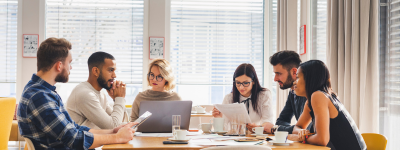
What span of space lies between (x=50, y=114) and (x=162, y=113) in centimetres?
73

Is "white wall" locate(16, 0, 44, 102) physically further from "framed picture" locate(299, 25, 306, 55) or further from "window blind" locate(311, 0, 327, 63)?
"window blind" locate(311, 0, 327, 63)

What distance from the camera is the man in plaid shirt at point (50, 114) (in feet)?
4.92

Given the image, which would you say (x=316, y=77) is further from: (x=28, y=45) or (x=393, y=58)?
(x=28, y=45)

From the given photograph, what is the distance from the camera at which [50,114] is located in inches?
59.2

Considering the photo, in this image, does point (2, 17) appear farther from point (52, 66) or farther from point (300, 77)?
point (300, 77)

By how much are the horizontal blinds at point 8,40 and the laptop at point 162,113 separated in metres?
4.18

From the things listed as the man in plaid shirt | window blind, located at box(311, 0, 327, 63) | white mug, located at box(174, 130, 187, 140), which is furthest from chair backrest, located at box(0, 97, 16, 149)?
window blind, located at box(311, 0, 327, 63)

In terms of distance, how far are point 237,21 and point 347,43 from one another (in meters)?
2.91

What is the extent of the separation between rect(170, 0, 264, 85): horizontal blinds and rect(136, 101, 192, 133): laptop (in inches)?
131

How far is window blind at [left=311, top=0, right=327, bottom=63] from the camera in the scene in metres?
3.68

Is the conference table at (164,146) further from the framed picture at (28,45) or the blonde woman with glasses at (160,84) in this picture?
the framed picture at (28,45)

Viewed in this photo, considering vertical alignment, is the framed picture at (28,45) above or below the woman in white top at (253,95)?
above

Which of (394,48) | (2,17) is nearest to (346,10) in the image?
(394,48)

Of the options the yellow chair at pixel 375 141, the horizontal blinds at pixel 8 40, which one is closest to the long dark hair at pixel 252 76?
→ the yellow chair at pixel 375 141
